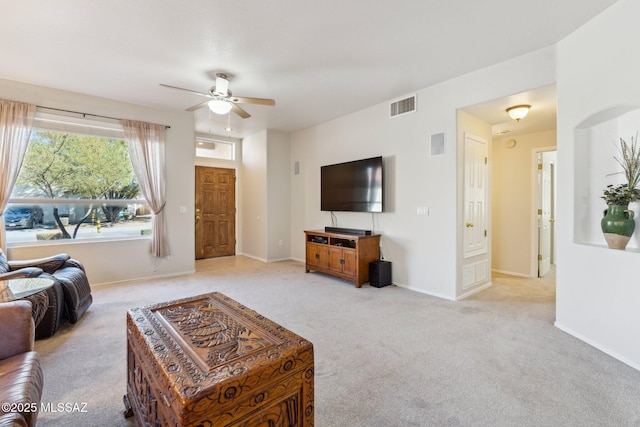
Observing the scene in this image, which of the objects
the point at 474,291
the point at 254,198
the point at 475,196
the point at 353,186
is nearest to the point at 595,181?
the point at 475,196

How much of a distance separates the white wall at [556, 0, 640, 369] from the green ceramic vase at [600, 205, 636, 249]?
89mm

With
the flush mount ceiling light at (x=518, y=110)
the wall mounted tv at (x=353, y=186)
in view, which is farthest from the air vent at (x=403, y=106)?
the flush mount ceiling light at (x=518, y=110)

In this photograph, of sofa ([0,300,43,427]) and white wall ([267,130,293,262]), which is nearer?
sofa ([0,300,43,427])

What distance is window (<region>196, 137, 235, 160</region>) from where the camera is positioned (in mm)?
6680

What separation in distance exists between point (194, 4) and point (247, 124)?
3548 mm

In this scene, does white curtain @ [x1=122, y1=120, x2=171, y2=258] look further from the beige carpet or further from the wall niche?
the wall niche

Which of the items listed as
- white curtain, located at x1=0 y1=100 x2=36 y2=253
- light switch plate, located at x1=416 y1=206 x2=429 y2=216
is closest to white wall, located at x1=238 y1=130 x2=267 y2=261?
light switch plate, located at x1=416 y1=206 x2=429 y2=216

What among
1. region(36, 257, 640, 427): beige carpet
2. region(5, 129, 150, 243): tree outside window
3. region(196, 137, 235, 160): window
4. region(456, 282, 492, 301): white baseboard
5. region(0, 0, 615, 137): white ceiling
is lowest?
region(36, 257, 640, 427): beige carpet

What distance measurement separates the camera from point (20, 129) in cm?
380

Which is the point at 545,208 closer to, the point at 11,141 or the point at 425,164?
the point at 425,164

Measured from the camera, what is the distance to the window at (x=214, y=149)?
21.9 feet

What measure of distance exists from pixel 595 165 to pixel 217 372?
360cm

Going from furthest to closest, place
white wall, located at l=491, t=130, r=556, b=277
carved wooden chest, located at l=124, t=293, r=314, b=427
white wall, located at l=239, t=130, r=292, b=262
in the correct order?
white wall, located at l=239, t=130, r=292, b=262 < white wall, located at l=491, t=130, r=556, b=277 < carved wooden chest, located at l=124, t=293, r=314, b=427

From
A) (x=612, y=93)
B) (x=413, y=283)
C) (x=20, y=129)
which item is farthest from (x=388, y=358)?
(x=20, y=129)
